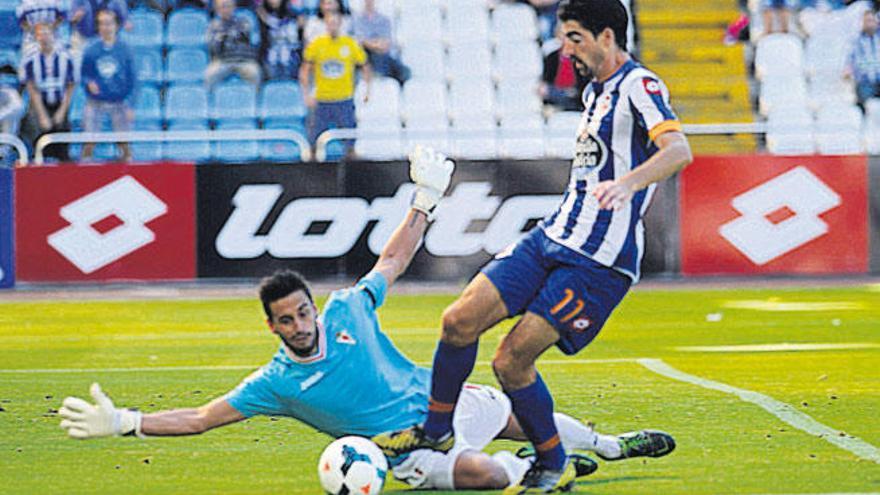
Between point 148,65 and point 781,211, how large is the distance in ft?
30.6

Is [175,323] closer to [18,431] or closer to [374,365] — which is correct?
[18,431]

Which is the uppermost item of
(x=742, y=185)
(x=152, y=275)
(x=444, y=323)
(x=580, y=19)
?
(x=580, y=19)

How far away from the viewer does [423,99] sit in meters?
22.6

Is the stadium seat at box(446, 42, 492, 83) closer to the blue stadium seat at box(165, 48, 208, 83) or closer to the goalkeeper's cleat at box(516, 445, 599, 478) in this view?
the blue stadium seat at box(165, 48, 208, 83)

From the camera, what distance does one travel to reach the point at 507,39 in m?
23.7

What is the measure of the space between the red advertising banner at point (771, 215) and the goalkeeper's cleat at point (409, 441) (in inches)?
506

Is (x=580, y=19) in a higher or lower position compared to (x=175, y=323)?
higher

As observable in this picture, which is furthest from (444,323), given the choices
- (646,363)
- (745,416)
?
(646,363)

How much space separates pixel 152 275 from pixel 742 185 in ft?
23.7

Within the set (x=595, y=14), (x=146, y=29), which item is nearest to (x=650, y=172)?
(x=595, y=14)

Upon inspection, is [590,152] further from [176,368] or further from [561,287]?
[176,368]

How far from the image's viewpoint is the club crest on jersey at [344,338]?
6.88 meters

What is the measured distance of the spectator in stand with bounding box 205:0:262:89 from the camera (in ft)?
69.1

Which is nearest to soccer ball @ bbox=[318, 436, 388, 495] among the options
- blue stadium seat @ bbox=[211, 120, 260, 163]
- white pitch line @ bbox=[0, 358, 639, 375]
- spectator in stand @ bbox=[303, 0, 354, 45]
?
white pitch line @ bbox=[0, 358, 639, 375]
